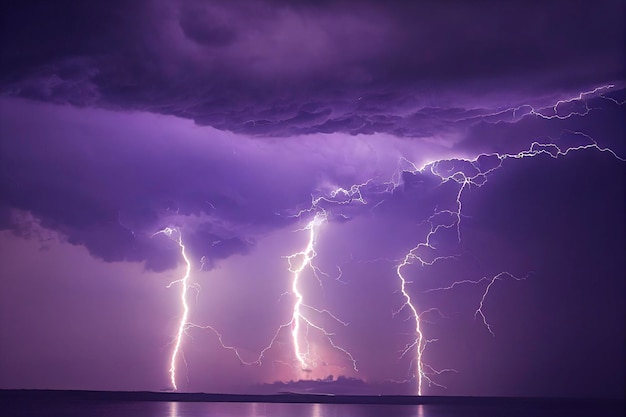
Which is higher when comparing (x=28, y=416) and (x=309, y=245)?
(x=309, y=245)

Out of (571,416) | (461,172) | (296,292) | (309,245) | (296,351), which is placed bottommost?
(571,416)

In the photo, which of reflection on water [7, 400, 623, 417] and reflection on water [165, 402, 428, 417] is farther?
reflection on water [165, 402, 428, 417]

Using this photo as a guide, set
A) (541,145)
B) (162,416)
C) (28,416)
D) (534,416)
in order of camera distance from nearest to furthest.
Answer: (28,416)
(162,416)
(541,145)
(534,416)

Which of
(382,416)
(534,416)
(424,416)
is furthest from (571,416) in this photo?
(382,416)

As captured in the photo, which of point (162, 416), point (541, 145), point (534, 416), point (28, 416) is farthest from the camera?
point (534, 416)

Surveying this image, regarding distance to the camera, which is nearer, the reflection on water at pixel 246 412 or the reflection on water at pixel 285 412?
the reflection on water at pixel 246 412

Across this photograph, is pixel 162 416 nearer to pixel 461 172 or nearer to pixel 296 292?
pixel 296 292

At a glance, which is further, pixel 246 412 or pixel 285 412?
pixel 285 412

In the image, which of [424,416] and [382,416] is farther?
[424,416]

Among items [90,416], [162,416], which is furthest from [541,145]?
[90,416]
